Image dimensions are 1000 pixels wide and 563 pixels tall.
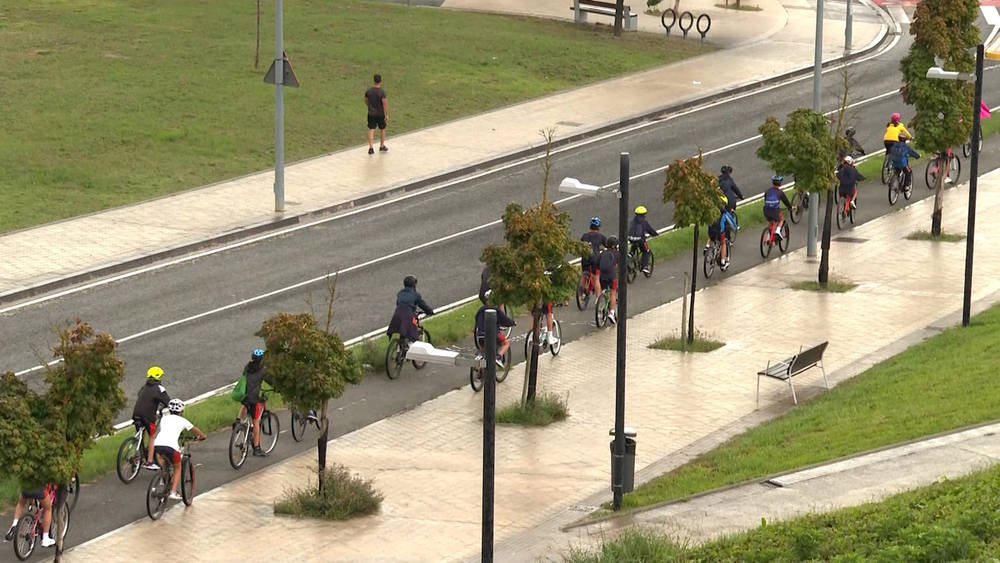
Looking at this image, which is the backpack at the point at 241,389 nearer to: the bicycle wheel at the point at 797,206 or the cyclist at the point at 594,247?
the cyclist at the point at 594,247

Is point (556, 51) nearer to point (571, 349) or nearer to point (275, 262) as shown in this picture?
point (275, 262)

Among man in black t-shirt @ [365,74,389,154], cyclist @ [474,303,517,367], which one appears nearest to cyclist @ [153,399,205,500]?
cyclist @ [474,303,517,367]

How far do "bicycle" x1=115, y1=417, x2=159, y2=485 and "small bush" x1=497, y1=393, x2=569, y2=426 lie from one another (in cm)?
462

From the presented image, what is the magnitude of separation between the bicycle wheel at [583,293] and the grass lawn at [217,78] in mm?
9732

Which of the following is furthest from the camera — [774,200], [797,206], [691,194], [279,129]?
[797,206]

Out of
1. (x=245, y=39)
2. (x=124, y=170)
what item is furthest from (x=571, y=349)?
(x=245, y=39)

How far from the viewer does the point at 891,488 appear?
655 inches

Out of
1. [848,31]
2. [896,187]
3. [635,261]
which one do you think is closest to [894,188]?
[896,187]

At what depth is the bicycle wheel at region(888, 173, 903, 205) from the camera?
32.7 m

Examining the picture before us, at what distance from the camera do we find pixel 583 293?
86.2 ft

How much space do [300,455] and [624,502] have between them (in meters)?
4.35

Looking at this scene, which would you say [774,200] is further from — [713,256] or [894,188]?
[894,188]

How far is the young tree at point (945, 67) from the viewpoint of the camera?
2961 cm

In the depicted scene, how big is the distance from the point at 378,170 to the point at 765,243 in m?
8.57
